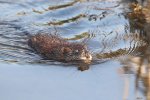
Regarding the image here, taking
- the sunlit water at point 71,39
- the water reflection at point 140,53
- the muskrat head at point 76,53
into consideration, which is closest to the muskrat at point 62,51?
the muskrat head at point 76,53

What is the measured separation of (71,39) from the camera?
8297mm

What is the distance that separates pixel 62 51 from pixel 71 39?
1.18 meters

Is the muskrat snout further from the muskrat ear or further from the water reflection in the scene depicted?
the water reflection

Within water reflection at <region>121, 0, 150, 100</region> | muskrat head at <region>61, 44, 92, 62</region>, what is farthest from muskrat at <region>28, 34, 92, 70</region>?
water reflection at <region>121, 0, 150, 100</region>

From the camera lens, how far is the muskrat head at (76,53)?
705 cm

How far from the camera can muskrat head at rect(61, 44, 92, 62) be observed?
23.1 feet

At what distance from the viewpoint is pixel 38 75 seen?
6.39 meters

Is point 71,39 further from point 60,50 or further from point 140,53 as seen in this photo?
point 140,53

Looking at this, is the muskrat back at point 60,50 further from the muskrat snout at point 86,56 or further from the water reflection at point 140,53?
the water reflection at point 140,53

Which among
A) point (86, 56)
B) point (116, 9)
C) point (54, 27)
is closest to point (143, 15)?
point (116, 9)

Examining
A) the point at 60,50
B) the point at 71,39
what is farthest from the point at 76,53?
the point at 71,39

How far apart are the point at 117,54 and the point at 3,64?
5.95ft

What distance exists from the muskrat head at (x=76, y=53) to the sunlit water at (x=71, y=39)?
16 centimetres

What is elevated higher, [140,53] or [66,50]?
[66,50]
